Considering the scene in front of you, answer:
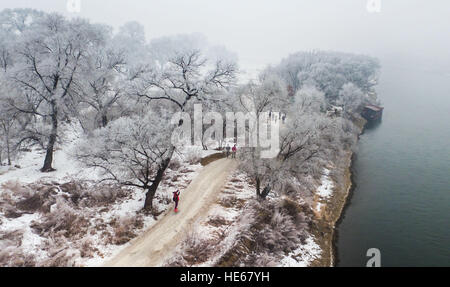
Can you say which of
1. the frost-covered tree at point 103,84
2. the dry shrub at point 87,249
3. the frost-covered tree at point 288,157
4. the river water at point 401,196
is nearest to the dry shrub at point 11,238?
the dry shrub at point 87,249

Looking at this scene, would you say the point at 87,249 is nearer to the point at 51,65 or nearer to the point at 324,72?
the point at 51,65

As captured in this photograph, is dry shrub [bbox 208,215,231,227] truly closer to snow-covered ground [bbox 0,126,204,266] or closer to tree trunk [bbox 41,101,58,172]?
snow-covered ground [bbox 0,126,204,266]

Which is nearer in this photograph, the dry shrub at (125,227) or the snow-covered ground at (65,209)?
the snow-covered ground at (65,209)

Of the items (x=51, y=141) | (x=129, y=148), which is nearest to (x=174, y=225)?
(x=129, y=148)

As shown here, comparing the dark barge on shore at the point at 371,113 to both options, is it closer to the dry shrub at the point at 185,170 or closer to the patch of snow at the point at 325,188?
Answer: the patch of snow at the point at 325,188

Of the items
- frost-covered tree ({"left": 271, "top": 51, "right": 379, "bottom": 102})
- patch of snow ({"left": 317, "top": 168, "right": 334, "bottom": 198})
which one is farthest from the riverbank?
frost-covered tree ({"left": 271, "top": 51, "right": 379, "bottom": 102})

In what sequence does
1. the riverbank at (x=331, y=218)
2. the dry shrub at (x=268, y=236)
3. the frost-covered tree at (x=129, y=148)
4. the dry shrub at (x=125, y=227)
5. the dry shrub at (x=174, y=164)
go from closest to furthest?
the dry shrub at (x=125, y=227)
the dry shrub at (x=268, y=236)
the frost-covered tree at (x=129, y=148)
the riverbank at (x=331, y=218)
the dry shrub at (x=174, y=164)
